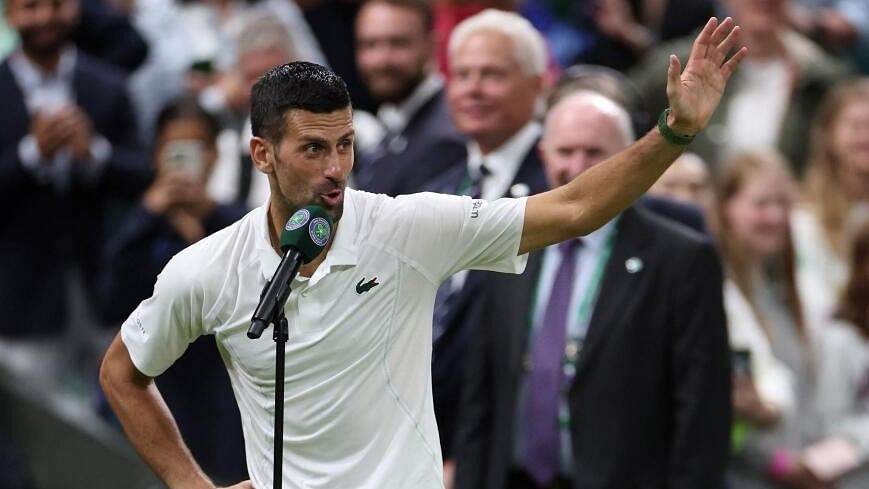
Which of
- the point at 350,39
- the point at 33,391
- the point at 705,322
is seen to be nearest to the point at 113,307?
the point at 33,391

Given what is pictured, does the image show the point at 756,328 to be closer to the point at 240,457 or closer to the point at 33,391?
the point at 240,457

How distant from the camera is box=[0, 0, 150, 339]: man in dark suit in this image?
768 cm

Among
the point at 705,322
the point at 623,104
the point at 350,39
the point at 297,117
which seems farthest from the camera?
the point at 350,39

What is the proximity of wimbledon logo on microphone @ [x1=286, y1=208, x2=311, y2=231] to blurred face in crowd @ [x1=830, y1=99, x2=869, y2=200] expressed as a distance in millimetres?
4804

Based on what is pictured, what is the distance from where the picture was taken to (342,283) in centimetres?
420

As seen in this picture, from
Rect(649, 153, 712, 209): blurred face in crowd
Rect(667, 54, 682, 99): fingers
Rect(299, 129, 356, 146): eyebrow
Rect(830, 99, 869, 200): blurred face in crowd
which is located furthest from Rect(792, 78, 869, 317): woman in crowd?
Rect(299, 129, 356, 146): eyebrow

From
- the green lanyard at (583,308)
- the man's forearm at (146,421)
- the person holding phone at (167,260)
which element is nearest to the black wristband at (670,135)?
the man's forearm at (146,421)

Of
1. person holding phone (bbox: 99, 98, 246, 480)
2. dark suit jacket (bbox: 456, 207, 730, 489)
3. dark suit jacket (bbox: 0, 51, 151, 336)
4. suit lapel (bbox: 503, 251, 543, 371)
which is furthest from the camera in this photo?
dark suit jacket (bbox: 0, 51, 151, 336)

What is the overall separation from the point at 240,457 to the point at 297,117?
3335mm

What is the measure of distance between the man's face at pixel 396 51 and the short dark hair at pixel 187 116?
0.71 metres

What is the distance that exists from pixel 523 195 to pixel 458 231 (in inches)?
66.8

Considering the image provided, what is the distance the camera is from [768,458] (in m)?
7.02

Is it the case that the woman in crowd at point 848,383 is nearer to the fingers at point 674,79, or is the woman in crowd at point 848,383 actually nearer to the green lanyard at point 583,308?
the green lanyard at point 583,308

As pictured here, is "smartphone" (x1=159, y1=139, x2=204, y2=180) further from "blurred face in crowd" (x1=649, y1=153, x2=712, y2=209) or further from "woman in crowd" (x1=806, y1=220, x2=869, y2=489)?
"woman in crowd" (x1=806, y1=220, x2=869, y2=489)
